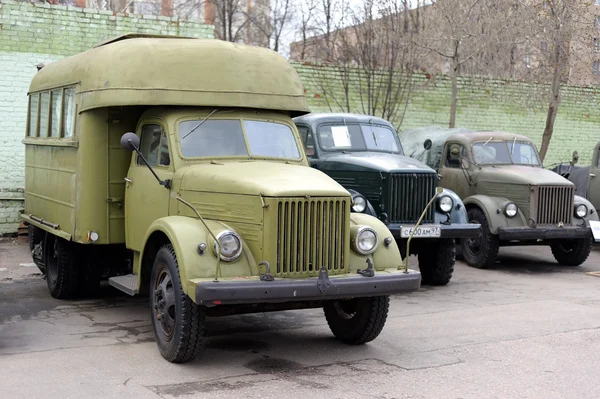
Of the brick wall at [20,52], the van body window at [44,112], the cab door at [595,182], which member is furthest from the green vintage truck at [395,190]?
the brick wall at [20,52]

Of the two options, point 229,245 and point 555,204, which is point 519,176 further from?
point 229,245

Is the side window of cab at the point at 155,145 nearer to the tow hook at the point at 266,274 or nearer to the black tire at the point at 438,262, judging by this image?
the tow hook at the point at 266,274

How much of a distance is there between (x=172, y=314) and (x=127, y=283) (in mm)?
1321

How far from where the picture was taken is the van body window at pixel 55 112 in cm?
916

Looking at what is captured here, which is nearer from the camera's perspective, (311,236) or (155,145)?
(311,236)

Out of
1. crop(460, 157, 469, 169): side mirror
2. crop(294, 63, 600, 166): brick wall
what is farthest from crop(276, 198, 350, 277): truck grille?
crop(294, 63, 600, 166): brick wall

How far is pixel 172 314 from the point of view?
6613 mm

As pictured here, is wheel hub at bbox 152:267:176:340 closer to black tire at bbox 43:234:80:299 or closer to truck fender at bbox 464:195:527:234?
black tire at bbox 43:234:80:299

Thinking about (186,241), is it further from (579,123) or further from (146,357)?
(579,123)

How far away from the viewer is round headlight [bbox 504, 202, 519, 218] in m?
12.2

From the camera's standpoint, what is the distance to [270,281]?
20.3 feet

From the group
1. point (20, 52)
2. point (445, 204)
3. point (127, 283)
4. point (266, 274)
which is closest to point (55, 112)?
point (127, 283)

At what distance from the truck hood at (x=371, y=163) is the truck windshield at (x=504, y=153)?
2268mm

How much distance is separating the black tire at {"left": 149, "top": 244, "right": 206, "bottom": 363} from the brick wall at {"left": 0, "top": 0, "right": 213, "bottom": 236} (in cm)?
803
